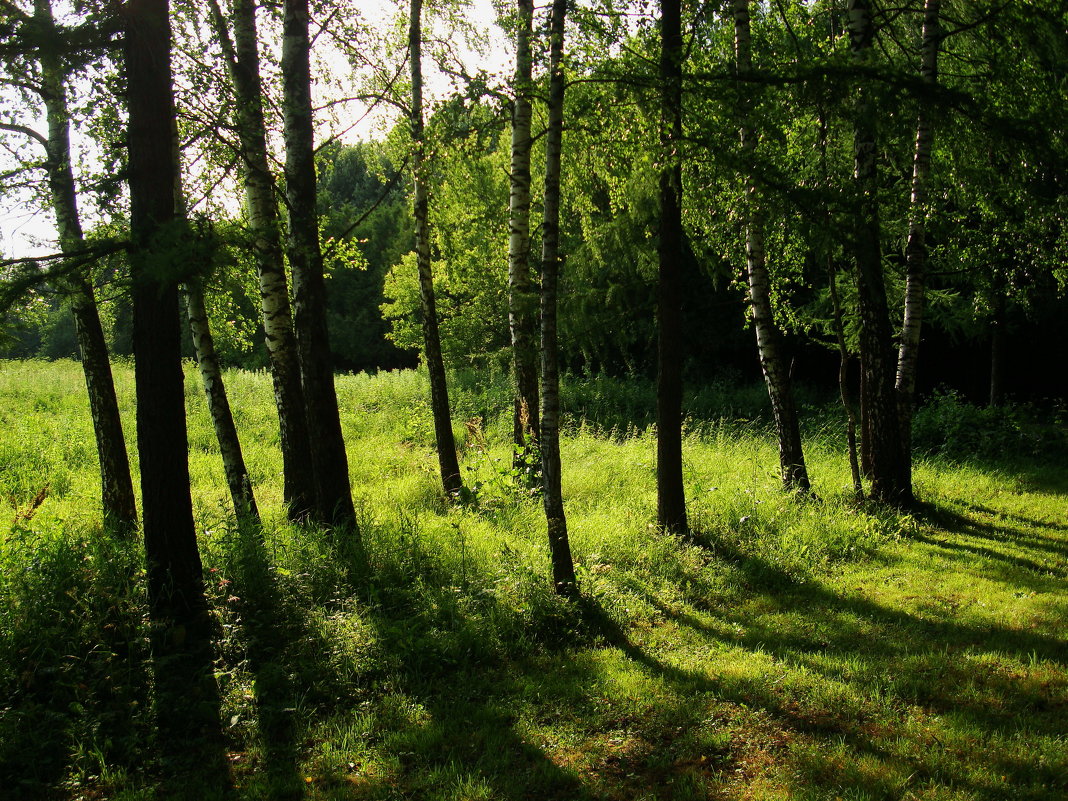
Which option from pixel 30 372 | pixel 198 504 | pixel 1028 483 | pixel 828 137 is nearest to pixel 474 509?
pixel 198 504

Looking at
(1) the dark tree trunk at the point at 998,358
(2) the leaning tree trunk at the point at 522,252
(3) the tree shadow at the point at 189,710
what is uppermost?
(2) the leaning tree trunk at the point at 522,252

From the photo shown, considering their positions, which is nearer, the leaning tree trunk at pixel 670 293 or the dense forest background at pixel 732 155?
the dense forest background at pixel 732 155

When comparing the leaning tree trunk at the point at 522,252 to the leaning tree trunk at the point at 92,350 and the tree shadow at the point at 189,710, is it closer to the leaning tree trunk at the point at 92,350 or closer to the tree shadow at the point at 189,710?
the tree shadow at the point at 189,710

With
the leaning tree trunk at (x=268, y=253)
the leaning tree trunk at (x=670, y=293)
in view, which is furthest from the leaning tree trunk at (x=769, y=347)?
the leaning tree trunk at (x=268, y=253)

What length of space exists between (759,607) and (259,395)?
50.4 ft

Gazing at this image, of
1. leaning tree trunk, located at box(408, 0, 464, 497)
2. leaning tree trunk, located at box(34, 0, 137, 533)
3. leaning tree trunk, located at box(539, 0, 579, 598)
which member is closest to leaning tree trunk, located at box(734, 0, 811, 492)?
leaning tree trunk, located at box(539, 0, 579, 598)

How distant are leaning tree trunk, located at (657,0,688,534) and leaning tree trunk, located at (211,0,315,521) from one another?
403 centimetres

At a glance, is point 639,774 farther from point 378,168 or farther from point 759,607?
point 378,168

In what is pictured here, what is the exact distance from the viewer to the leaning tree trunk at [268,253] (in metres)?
7.04

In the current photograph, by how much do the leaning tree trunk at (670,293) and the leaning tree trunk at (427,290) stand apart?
301 centimetres

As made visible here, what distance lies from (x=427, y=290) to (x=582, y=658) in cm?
636

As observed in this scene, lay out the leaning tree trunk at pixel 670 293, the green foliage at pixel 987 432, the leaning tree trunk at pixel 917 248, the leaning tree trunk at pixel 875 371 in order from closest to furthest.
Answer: the leaning tree trunk at pixel 670 293 → the leaning tree trunk at pixel 875 371 → the leaning tree trunk at pixel 917 248 → the green foliage at pixel 987 432

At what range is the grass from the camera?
378 centimetres

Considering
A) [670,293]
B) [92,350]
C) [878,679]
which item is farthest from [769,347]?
[92,350]
